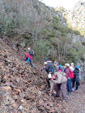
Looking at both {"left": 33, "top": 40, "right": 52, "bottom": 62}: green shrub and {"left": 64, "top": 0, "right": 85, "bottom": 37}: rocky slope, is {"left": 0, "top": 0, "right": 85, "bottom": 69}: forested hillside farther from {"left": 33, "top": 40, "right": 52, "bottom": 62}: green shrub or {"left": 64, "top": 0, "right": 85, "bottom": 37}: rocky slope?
{"left": 64, "top": 0, "right": 85, "bottom": 37}: rocky slope

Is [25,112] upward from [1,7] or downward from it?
downward

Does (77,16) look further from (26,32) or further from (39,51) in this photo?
(39,51)

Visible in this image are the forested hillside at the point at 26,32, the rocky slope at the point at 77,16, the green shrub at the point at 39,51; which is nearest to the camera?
the forested hillside at the point at 26,32

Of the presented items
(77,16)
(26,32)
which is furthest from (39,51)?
(77,16)

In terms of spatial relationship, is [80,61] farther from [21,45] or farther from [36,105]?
[36,105]

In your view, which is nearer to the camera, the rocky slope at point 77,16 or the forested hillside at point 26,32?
the forested hillside at point 26,32

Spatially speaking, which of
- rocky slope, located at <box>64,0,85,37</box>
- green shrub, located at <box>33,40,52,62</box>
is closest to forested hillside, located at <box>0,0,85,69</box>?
green shrub, located at <box>33,40,52,62</box>

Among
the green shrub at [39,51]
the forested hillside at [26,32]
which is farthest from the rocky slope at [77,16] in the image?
the green shrub at [39,51]

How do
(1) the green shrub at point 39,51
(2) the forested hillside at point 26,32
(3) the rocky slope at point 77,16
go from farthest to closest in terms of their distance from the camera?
(3) the rocky slope at point 77,16, (1) the green shrub at point 39,51, (2) the forested hillside at point 26,32

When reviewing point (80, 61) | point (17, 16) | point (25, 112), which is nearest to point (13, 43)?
point (17, 16)

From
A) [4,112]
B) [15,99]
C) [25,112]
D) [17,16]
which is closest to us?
[4,112]

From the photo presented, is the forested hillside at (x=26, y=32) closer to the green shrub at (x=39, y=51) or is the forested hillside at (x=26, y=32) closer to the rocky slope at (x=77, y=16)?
the green shrub at (x=39, y=51)

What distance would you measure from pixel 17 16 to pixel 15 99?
14.4 meters

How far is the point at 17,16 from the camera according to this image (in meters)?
16.0
